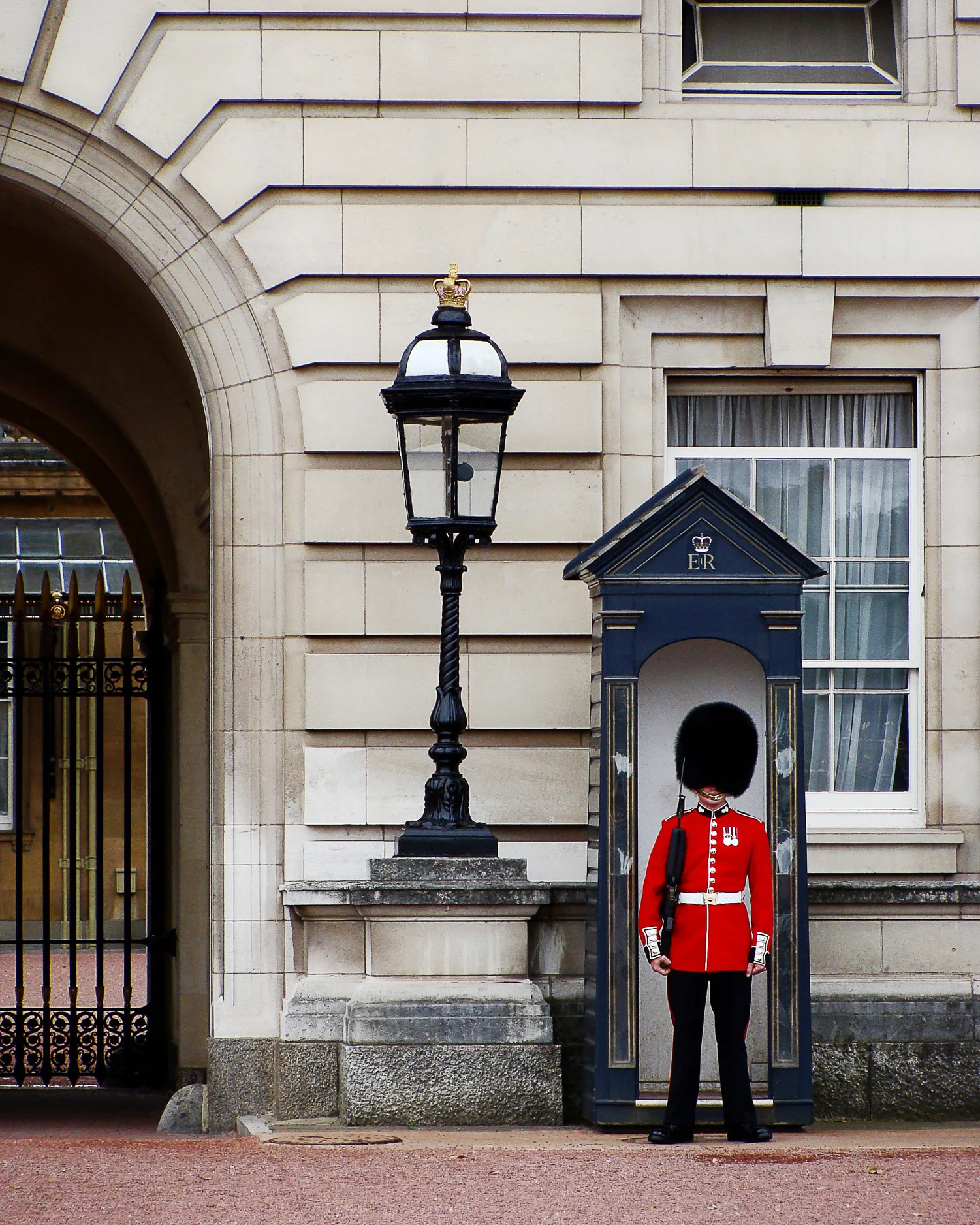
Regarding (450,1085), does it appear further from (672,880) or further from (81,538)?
(81,538)

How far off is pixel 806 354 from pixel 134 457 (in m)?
4.06

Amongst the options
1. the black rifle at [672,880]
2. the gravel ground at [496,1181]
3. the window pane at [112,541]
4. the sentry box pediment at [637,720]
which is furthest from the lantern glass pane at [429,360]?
the window pane at [112,541]

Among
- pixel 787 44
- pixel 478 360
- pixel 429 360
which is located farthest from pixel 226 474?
pixel 787 44

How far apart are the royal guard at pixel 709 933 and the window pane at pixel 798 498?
180cm

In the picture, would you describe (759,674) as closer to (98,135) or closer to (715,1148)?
(715,1148)

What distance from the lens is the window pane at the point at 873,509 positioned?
8070 mm

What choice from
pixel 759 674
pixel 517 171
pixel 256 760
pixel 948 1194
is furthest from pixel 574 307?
pixel 948 1194

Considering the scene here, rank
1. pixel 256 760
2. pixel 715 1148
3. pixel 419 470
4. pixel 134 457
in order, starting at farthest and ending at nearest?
pixel 134 457 < pixel 256 760 < pixel 419 470 < pixel 715 1148

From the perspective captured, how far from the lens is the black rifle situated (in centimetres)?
653

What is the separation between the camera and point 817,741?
803cm

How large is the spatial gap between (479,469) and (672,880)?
172 centimetres

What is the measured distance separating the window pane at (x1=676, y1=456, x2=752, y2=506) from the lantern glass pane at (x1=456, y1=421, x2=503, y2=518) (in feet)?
4.47

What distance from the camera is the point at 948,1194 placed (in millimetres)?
5539

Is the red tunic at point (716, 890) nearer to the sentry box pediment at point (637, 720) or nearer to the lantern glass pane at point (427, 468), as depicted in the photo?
the sentry box pediment at point (637, 720)
